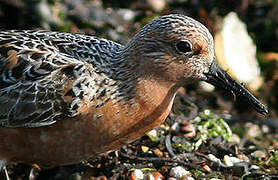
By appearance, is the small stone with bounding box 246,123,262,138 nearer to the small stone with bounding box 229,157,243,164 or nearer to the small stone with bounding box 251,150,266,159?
the small stone with bounding box 251,150,266,159

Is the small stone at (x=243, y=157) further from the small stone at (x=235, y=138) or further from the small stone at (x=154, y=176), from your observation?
the small stone at (x=154, y=176)

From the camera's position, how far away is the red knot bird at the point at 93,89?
5871 mm

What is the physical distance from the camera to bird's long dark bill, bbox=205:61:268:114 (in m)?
6.11

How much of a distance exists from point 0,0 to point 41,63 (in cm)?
437

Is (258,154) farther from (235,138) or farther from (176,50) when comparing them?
(176,50)

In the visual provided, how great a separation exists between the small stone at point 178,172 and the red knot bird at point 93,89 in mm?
712

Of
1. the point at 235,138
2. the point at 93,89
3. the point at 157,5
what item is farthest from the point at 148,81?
the point at 157,5

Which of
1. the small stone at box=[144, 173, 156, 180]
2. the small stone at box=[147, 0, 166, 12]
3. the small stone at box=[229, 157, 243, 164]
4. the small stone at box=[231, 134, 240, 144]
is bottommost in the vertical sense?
the small stone at box=[231, 134, 240, 144]

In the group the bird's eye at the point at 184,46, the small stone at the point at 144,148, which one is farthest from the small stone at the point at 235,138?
the bird's eye at the point at 184,46

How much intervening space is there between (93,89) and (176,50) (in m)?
0.92

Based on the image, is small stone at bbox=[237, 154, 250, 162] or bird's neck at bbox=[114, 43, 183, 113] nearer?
bird's neck at bbox=[114, 43, 183, 113]

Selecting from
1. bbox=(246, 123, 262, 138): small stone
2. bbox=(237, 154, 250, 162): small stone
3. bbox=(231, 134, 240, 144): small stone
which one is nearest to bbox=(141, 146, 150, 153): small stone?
bbox=(237, 154, 250, 162): small stone

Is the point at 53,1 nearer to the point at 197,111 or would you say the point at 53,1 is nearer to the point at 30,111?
the point at 197,111

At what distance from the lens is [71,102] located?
5.85 metres
